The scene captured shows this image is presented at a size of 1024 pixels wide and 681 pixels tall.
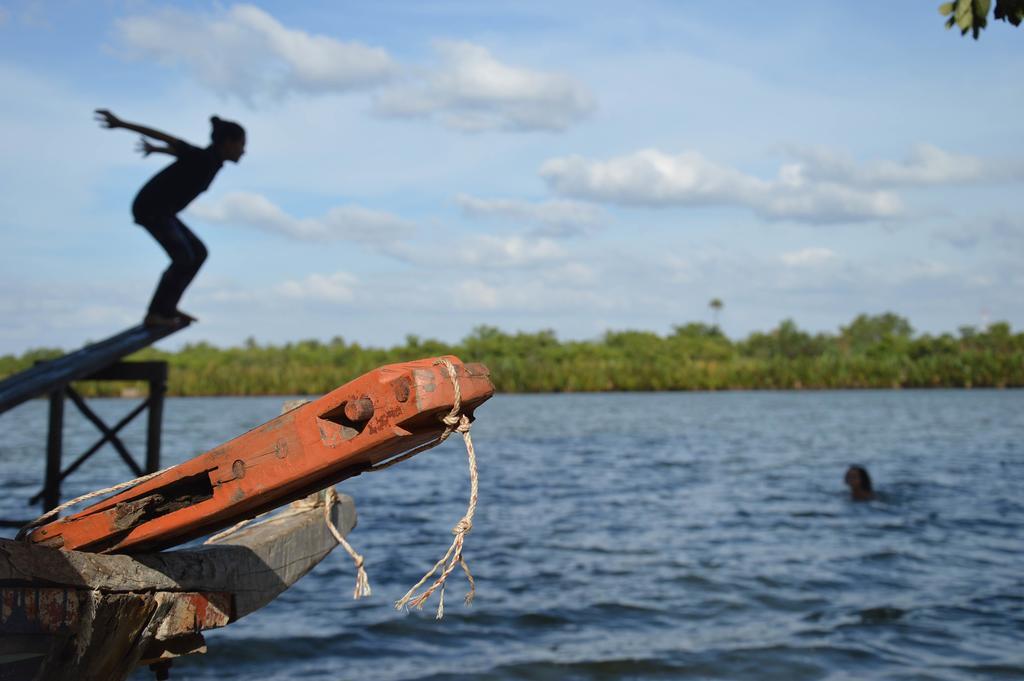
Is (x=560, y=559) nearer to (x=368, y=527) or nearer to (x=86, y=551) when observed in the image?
(x=368, y=527)

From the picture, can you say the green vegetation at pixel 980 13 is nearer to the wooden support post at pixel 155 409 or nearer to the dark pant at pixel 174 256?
the dark pant at pixel 174 256

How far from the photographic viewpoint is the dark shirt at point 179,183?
7.97 metres

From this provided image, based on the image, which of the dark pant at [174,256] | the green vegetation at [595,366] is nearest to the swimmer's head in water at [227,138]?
the dark pant at [174,256]

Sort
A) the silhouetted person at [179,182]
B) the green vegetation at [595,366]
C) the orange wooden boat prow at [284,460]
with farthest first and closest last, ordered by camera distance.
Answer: the green vegetation at [595,366] < the silhouetted person at [179,182] < the orange wooden boat prow at [284,460]

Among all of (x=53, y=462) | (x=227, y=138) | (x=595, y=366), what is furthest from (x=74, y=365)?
(x=595, y=366)

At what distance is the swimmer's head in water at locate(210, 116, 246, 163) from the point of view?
790 centimetres

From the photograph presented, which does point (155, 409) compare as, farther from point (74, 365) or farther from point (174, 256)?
point (174, 256)

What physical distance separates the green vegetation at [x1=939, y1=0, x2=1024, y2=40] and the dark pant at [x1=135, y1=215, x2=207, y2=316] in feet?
21.0

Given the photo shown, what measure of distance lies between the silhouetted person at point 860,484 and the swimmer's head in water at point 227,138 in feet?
38.9

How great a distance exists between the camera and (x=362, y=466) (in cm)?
273

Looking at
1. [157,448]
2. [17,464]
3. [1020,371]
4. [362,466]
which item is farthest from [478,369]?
[1020,371]

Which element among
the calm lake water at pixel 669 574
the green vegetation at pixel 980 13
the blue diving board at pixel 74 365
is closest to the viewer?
the green vegetation at pixel 980 13

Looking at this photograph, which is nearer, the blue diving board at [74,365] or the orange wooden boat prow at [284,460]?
the orange wooden boat prow at [284,460]

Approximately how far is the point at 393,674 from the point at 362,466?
483cm
